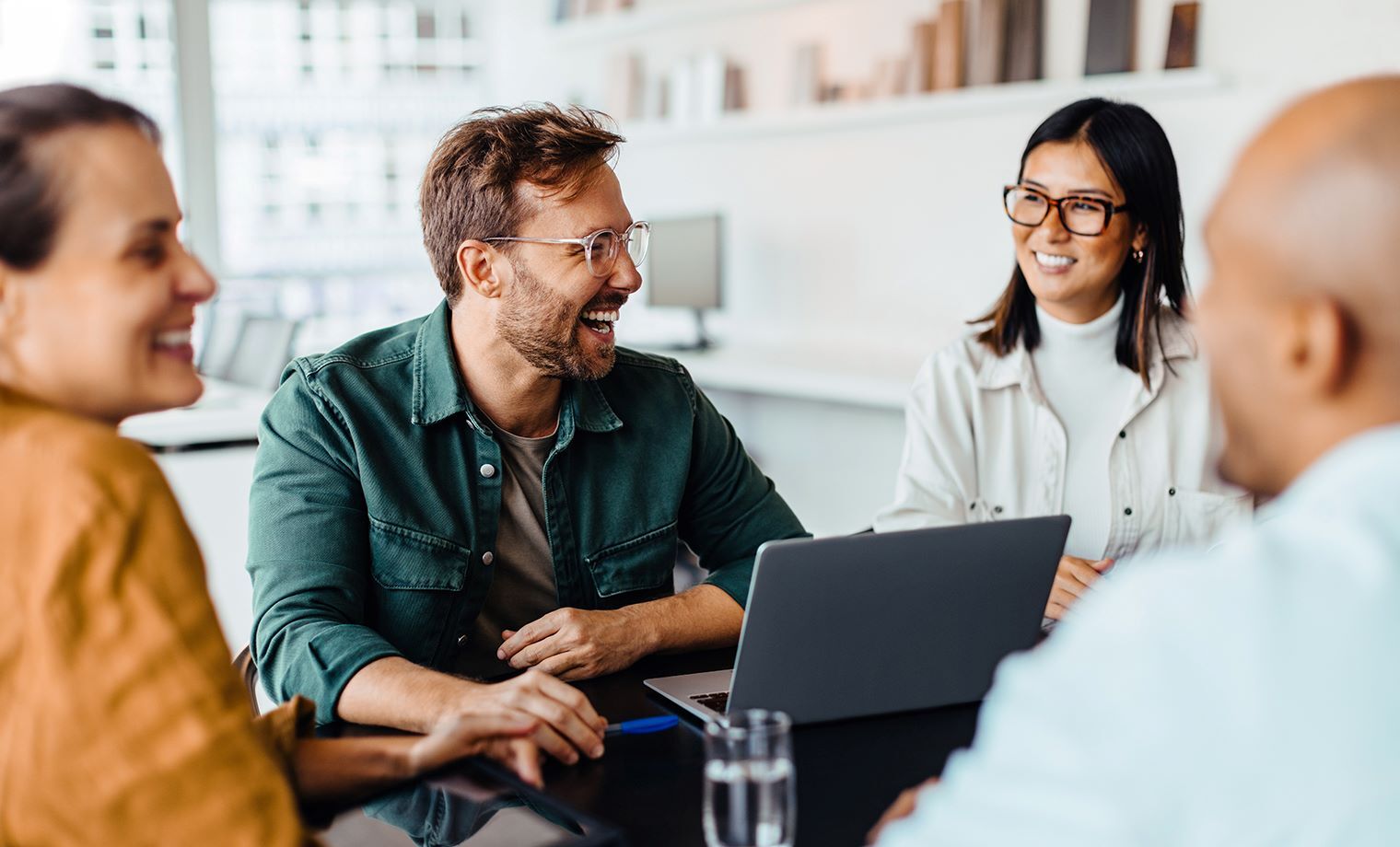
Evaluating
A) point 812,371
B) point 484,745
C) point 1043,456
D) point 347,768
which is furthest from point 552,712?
point 812,371

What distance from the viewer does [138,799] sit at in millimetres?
877

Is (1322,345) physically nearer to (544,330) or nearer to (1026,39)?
(544,330)

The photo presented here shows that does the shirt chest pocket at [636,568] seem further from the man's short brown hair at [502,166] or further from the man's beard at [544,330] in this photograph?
the man's short brown hair at [502,166]

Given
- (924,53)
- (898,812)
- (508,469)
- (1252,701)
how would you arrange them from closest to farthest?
(1252,701) → (898,812) → (508,469) → (924,53)

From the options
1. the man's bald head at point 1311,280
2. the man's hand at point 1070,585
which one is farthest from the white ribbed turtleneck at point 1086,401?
the man's bald head at point 1311,280

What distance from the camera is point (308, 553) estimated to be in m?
1.60

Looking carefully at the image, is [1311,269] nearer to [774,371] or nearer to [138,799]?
[138,799]

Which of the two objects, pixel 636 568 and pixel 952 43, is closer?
pixel 636 568

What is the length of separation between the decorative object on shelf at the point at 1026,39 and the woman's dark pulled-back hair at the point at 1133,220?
181 cm

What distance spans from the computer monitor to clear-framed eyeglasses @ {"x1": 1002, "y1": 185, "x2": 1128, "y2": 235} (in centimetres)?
280

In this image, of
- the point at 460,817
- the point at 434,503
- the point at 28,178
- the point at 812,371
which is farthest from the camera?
the point at 812,371

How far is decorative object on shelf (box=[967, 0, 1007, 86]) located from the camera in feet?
13.4

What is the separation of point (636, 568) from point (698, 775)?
63 centimetres

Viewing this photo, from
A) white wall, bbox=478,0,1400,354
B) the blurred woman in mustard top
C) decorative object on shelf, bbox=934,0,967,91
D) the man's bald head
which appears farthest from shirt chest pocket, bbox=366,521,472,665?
decorative object on shelf, bbox=934,0,967,91
